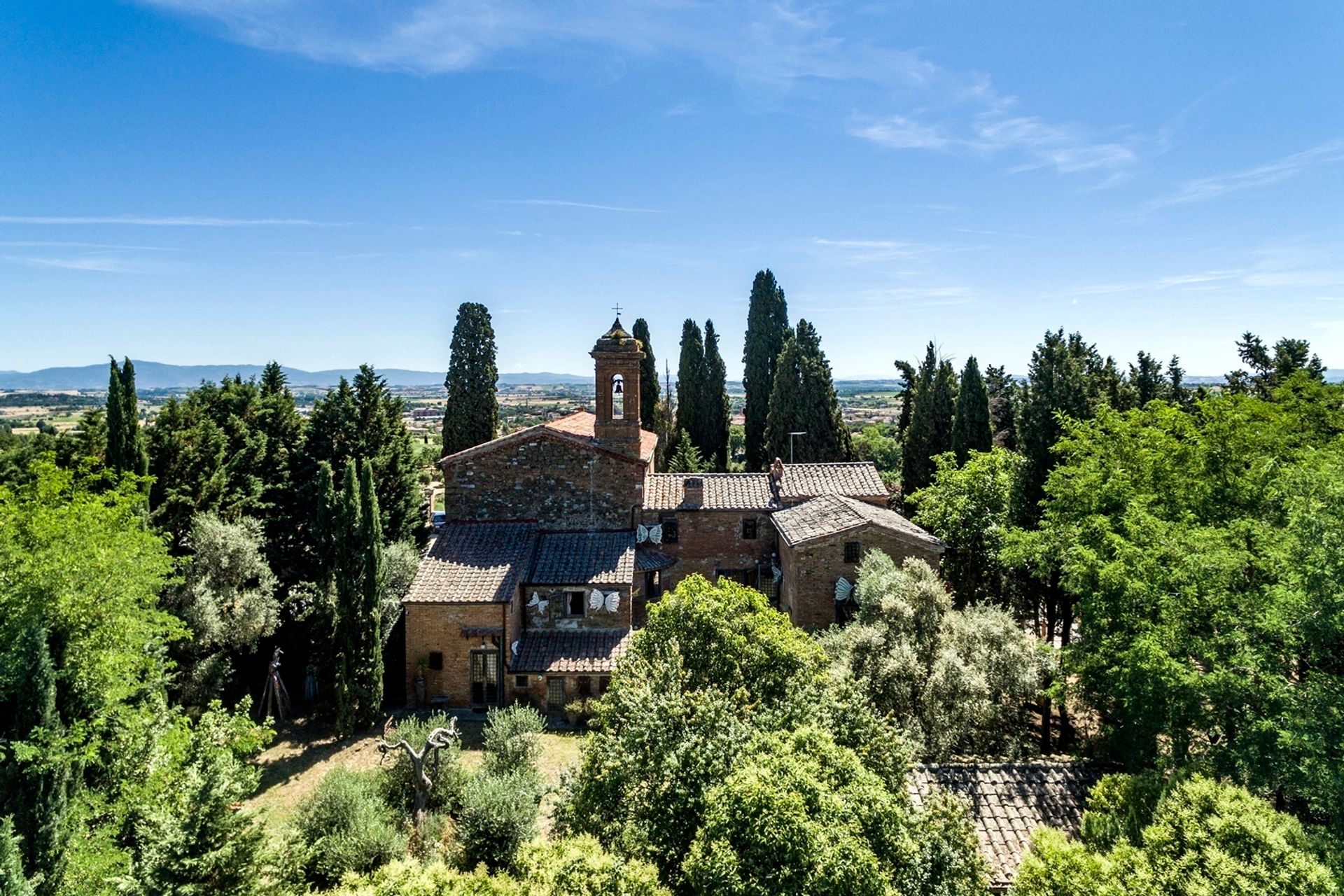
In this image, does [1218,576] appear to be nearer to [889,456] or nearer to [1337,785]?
[1337,785]

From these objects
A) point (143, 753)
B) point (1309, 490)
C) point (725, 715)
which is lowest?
point (143, 753)

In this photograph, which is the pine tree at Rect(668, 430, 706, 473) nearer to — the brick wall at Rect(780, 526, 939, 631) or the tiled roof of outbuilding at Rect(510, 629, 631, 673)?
the brick wall at Rect(780, 526, 939, 631)

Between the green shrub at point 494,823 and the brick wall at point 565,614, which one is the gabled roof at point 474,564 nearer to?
the brick wall at point 565,614

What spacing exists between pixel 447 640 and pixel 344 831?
903 cm

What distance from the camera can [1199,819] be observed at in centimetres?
1077

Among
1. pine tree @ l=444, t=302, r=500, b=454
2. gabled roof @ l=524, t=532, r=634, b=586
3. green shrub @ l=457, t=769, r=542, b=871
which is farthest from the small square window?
pine tree @ l=444, t=302, r=500, b=454

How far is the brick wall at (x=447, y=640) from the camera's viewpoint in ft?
81.1

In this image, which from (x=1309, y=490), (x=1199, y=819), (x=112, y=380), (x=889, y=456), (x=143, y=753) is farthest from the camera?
(x=889, y=456)

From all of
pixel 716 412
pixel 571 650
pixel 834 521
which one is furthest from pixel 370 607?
pixel 716 412

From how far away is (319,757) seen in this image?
22109 mm

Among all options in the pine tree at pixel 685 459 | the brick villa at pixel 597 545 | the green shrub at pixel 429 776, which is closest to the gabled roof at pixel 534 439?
the brick villa at pixel 597 545

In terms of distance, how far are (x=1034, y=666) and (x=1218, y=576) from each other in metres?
5.25

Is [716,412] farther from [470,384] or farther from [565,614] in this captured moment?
[565,614]

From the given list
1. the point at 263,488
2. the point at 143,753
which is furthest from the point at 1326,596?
the point at 263,488
